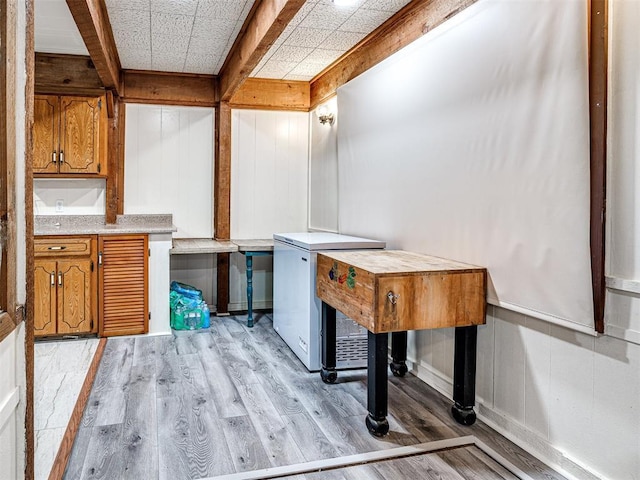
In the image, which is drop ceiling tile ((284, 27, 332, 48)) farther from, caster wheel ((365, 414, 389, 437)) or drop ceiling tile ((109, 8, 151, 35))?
caster wheel ((365, 414, 389, 437))

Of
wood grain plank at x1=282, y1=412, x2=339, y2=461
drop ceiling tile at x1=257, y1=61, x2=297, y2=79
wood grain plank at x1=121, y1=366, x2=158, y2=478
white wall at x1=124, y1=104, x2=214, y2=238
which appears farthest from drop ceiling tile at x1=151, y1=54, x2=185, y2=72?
wood grain plank at x1=282, y1=412, x2=339, y2=461

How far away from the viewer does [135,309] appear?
4.30 metres

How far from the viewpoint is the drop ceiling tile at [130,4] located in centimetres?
319

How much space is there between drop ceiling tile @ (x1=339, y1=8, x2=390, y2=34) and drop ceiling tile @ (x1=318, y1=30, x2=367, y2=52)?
72mm

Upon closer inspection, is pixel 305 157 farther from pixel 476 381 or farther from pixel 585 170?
pixel 585 170

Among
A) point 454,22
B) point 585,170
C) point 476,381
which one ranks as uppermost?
point 454,22

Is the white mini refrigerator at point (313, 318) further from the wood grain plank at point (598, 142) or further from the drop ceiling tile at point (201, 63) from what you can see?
the drop ceiling tile at point (201, 63)

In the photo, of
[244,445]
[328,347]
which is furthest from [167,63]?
[244,445]

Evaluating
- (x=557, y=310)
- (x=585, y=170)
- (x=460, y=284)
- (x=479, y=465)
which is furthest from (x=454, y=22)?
(x=479, y=465)

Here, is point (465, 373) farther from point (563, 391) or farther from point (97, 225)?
point (97, 225)

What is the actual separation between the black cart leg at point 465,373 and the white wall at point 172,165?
3333mm

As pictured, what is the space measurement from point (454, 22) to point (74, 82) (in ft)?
11.0

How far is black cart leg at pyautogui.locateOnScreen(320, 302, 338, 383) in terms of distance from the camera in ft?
10.4

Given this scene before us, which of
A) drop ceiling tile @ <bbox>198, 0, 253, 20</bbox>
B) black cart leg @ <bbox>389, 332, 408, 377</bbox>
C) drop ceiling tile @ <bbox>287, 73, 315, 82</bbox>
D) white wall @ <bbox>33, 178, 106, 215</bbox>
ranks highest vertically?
drop ceiling tile @ <bbox>287, 73, 315, 82</bbox>
